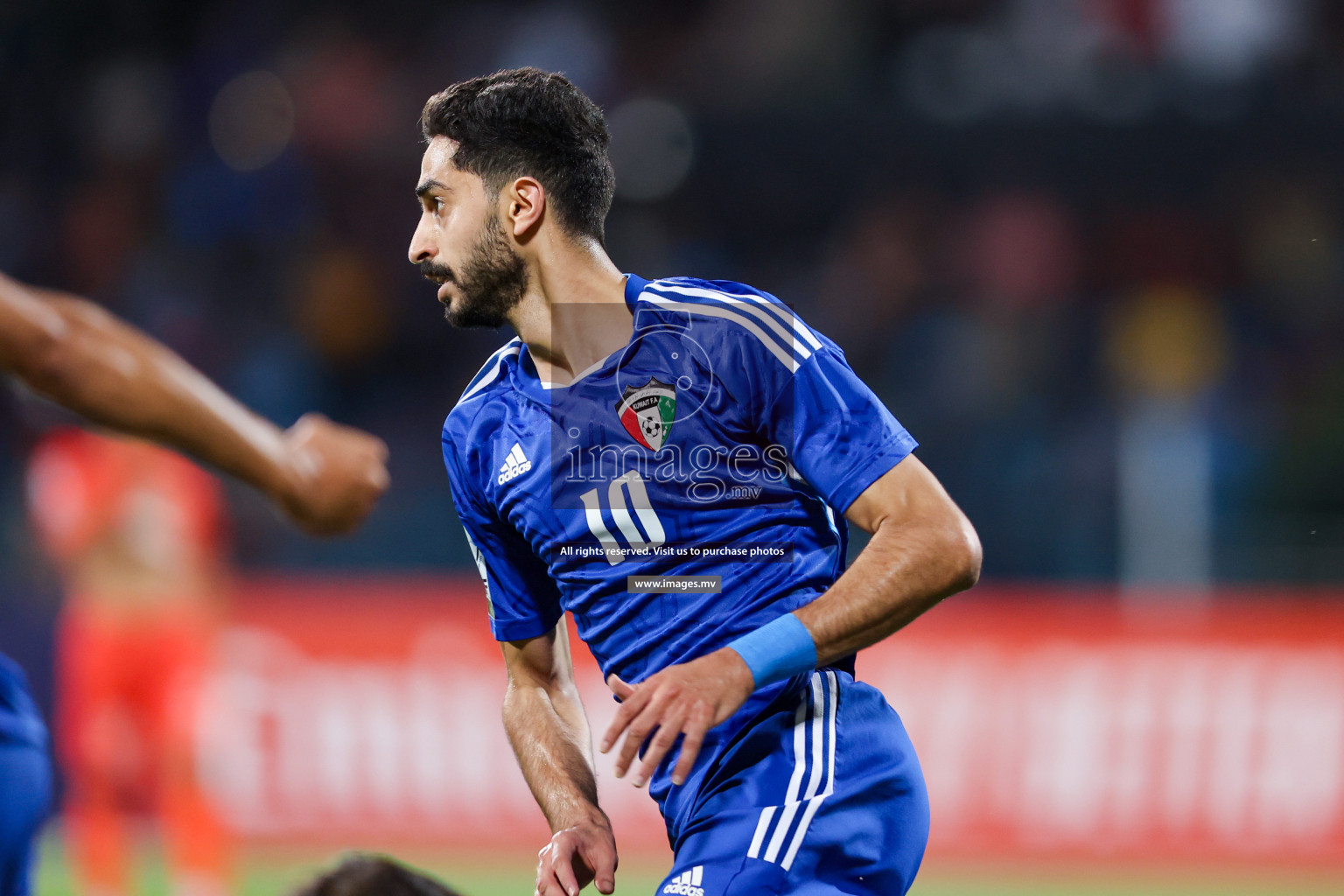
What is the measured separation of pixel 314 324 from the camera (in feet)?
37.8

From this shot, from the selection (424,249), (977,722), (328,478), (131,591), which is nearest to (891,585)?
(328,478)

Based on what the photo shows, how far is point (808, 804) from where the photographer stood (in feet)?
10.8

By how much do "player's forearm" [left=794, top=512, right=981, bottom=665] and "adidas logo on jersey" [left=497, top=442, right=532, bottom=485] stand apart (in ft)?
2.79

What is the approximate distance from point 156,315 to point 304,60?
280 centimetres

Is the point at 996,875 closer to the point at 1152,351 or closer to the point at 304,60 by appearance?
the point at 1152,351

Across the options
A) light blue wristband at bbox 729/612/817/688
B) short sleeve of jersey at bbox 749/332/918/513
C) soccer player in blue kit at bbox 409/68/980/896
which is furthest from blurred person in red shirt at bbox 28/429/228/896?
light blue wristband at bbox 729/612/817/688

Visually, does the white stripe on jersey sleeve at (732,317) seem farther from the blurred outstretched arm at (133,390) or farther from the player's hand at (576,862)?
the player's hand at (576,862)

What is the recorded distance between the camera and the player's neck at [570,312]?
3.70 meters

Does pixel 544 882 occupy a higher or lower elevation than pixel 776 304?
lower

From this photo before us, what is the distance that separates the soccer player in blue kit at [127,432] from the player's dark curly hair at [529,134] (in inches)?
35.2

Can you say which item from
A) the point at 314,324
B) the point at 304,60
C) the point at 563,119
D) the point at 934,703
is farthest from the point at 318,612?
the point at 563,119

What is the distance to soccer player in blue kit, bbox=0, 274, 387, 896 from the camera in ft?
8.54

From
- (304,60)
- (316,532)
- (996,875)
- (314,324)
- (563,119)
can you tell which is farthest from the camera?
(304,60)

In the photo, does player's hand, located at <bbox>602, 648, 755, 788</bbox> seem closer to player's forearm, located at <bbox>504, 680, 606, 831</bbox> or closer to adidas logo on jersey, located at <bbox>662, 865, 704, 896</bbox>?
adidas logo on jersey, located at <bbox>662, 865, 704, 896</bbox>
